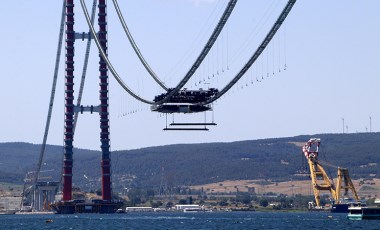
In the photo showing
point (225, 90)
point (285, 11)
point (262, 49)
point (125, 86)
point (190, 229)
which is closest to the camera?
point (285, 11)

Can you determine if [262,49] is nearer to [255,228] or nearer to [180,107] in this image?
[180,107]

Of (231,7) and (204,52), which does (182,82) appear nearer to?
(204,52)

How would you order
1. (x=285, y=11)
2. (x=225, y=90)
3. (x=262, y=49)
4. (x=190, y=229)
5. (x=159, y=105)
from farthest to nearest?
(x=190, y=229), (x=159, y=105), (x=225, y=90), (x=262, y=49), (x=285, y=11)

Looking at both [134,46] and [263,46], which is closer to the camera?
[263,46]

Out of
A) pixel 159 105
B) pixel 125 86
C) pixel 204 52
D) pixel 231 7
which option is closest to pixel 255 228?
pixel 125 86

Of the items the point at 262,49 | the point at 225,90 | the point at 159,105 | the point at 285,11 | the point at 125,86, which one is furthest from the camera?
the point at 125,86

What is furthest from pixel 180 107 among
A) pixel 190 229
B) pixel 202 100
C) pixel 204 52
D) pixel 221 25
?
pixel 190 229

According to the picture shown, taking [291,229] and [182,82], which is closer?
[182,82]

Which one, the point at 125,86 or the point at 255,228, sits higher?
the point at 125,86

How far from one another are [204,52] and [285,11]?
48.1ft

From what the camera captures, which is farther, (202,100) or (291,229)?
(291,229)

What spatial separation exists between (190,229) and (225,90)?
55.8 metres

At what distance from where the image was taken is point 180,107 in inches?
4764

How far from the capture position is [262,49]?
103m
